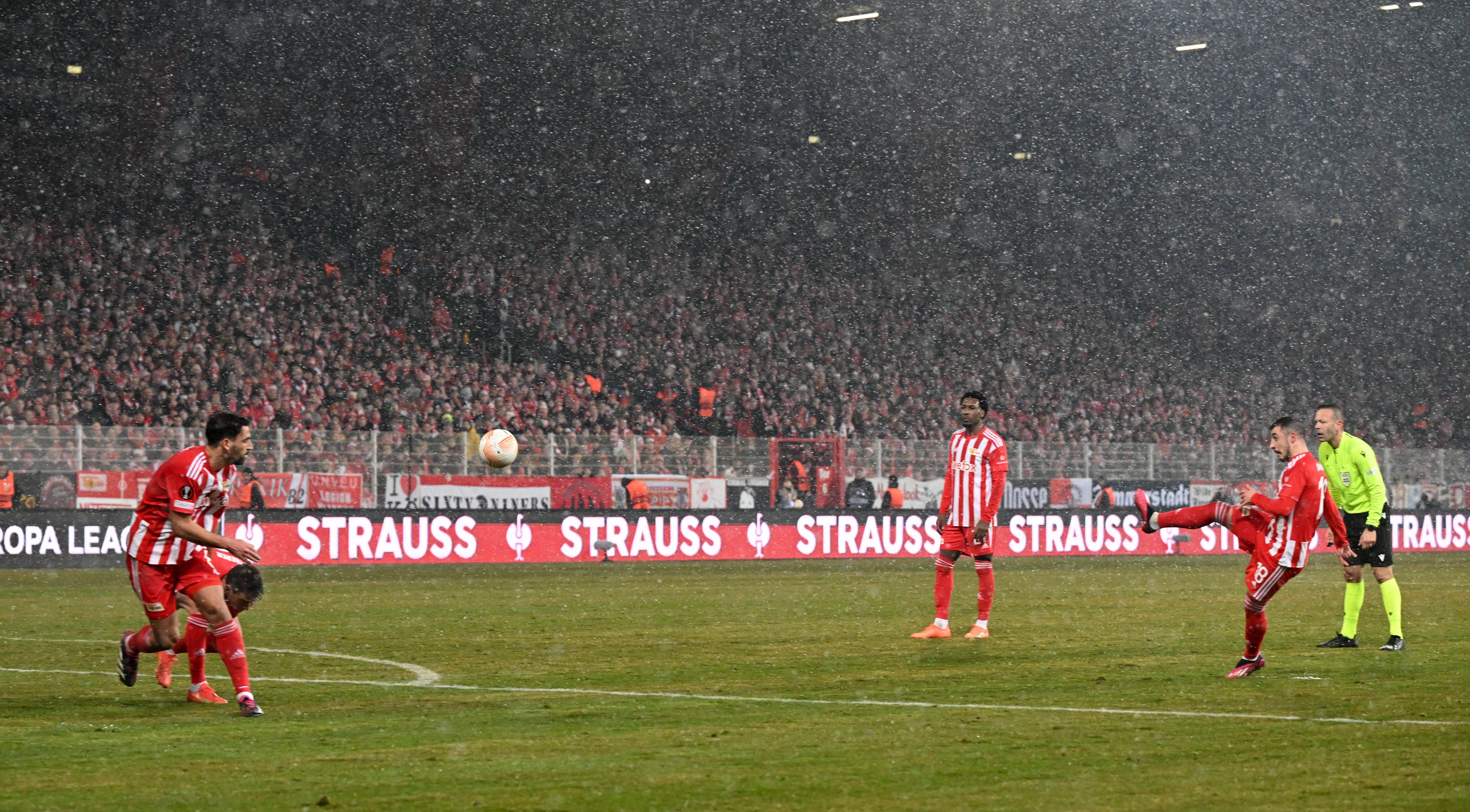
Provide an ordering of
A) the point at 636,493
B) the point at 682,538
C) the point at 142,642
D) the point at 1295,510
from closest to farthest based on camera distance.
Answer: the point at 142,642 → the point at 1295,510 → the point at 682,538 → the point at 636,493

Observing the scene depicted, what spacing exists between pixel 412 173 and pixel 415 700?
106ft

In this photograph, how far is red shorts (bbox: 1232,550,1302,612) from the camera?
11109mm

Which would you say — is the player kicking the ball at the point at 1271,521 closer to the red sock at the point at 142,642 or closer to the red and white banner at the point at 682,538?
the red sock at the point at 142,642

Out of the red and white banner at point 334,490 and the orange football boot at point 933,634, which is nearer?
the orange football boot at point 933,634

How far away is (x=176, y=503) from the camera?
923 centimetres

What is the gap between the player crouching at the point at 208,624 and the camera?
9.67m

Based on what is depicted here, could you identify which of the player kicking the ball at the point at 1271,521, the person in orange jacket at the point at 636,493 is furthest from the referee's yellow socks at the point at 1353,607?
the person in orange jacket at the point at 636,493

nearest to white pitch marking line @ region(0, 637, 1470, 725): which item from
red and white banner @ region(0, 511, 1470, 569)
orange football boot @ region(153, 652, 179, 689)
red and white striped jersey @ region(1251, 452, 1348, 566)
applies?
orange football boot @ region(153, 652, 179, 689)

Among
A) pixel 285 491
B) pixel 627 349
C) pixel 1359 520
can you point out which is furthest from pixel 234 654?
pixel 627 349

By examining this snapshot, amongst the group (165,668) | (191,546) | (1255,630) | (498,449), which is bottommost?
(165,668)

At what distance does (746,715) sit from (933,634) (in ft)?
18.2

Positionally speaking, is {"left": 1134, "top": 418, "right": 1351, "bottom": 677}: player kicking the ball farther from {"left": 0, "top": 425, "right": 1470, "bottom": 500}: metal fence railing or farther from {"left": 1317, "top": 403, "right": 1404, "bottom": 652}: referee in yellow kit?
{"left": 0, "top": 425, "right": 1470, "bottom": 500}: metal fence railing

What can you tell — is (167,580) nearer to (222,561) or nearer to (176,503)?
(176,503)

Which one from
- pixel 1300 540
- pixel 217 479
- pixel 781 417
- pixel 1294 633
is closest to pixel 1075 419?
pixel 781 417
